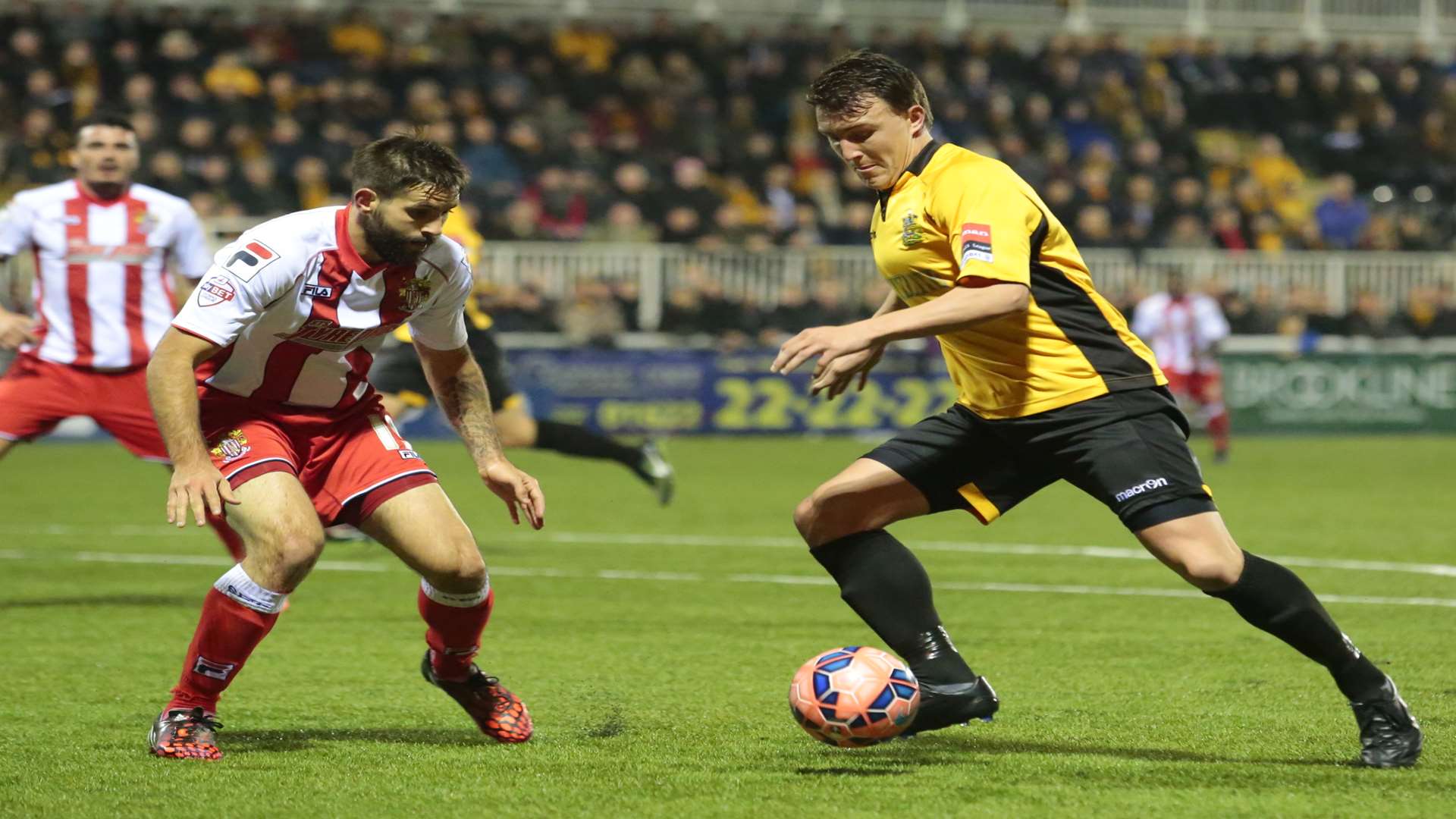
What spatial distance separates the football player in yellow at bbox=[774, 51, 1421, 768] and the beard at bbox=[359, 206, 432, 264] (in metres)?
1.14

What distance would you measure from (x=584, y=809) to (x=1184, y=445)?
1.95 meters

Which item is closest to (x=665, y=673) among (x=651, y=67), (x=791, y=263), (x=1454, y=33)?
(x=791, y=263)

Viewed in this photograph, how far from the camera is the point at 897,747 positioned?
5.56m

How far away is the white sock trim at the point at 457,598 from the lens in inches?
221

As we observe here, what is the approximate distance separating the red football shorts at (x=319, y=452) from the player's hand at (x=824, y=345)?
1.37 metres

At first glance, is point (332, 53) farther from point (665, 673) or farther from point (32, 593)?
point (665, 673)

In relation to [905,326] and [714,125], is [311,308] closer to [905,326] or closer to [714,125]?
[905,326]

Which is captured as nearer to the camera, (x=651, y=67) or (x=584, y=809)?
(x=584, y=809)

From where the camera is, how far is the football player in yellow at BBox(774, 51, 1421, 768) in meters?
4.98

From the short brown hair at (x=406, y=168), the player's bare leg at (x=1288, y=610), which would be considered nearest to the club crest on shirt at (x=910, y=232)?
the player's bare leg at (x=1288, y=610)

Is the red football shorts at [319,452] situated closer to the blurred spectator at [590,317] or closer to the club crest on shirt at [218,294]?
the club crest on shirt at [218,294]

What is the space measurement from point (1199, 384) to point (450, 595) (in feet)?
51.2

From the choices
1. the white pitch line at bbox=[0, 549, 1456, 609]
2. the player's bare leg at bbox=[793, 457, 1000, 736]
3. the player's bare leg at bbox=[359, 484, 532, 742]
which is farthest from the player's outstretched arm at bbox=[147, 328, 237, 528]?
the white pitch line at bbox=[0, 549, 1456, 609]

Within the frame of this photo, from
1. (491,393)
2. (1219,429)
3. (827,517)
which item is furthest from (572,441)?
(1219,429)
